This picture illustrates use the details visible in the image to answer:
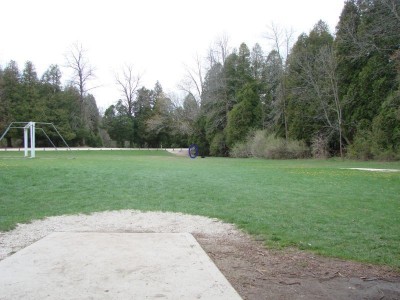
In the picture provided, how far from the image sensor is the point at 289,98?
1438 inches

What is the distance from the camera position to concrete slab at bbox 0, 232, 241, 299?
360 cm

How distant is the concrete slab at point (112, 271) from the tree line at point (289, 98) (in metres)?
21.9

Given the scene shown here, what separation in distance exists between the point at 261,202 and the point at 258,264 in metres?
4.59

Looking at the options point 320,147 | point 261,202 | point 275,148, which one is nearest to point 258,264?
point 261,202

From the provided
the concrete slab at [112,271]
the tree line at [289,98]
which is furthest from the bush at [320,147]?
the concrete slab at [112,271]

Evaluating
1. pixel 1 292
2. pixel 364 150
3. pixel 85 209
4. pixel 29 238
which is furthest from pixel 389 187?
pixel 364 150

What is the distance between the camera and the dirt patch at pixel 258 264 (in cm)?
389

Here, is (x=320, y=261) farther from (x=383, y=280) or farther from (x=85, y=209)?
(x=85, y=209)

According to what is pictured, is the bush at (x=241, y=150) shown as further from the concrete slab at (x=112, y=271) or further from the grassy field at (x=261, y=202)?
the concrete slab at (x=112, y=271)

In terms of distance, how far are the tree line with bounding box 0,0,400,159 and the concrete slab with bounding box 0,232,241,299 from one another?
2188 centimetres

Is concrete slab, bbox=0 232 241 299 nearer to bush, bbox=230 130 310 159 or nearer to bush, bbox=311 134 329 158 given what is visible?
bush, bbox=311 134 329 158

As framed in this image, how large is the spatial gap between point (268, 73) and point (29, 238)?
41.7 m

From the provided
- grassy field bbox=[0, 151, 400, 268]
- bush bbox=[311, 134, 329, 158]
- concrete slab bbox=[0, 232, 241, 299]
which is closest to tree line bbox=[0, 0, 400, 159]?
bush bbox=[311, 134, 329, 158]

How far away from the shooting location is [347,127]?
104 ft
